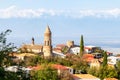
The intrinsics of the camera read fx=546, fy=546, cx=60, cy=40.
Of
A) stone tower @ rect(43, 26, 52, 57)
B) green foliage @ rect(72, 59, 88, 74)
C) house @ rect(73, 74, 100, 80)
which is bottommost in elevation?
house @ rect(73, 74, 100, 80)

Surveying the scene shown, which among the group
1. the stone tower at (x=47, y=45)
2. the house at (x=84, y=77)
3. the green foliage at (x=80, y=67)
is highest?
the stone tower at (x=47, y=45)

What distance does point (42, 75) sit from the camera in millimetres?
41562

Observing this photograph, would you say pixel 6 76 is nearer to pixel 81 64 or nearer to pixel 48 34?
pixel 81 64

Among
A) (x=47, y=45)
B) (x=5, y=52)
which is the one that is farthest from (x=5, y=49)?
(x=47, y=45)

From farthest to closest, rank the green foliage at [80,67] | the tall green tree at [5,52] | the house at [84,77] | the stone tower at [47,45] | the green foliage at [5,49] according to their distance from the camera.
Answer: the stone tower at [47,45]
the green foliage at [80,67]
the house at [84,77]
the green foliage at [5,49]
the tall green tree at [5,52]

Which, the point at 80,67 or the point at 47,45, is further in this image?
the point at 47,45

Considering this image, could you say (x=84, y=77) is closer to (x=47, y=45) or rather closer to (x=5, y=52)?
(x=47, y=45)

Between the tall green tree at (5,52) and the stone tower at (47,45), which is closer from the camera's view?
the tall green tree at (5,52)

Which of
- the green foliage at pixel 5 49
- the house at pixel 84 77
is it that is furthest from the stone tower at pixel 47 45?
the green foliage at pixel 5 49

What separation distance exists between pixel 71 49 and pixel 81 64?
4014 centimetres

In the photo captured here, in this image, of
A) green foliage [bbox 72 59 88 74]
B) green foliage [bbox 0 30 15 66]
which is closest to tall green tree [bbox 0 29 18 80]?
green foliage [bbox 0 30 15 66]

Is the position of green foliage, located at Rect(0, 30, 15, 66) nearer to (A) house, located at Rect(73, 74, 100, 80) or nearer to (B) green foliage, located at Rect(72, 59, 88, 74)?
(A) house, located at Rect(73, 74, 100, 80)

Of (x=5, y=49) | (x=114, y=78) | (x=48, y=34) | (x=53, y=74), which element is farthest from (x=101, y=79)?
(x=5, y=49)

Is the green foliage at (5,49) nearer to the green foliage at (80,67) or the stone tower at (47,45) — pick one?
the green foliage at (80,67)
